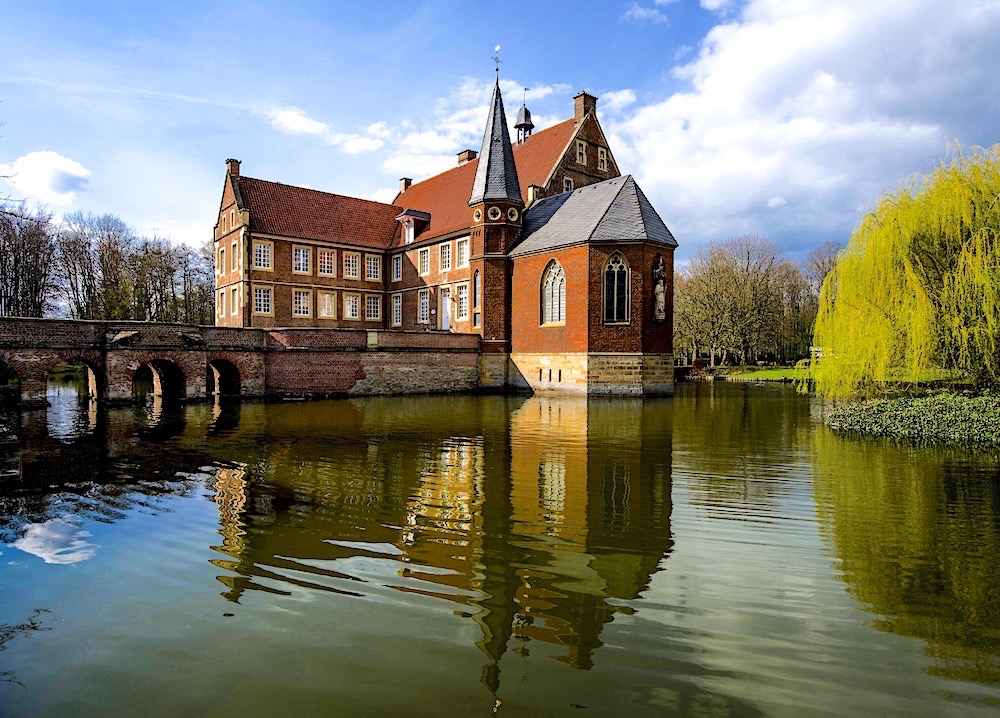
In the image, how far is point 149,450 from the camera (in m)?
11.9

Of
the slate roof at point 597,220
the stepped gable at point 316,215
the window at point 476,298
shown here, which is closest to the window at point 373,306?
the stepped gable at point 316,215

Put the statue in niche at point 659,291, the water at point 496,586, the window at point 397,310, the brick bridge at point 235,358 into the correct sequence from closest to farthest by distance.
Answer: the water at point 496,586
the brick bridge at point 235,358
the statue in niche at point 659,291
the window at point 397,310

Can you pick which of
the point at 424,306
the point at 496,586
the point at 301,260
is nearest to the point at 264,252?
the point at 301,260

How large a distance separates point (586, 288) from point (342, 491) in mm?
20011

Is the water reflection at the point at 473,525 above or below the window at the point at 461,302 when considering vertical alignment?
below

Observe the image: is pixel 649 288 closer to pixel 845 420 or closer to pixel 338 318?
pixel 845 420

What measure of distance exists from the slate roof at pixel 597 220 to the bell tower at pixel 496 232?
856 mm

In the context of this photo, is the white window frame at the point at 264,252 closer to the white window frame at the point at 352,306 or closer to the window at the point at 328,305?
the window at the point at 328,305

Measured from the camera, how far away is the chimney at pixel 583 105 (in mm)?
34062

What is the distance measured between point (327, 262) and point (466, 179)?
9.45m

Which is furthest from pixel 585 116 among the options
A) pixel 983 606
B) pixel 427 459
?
pixel 983 606

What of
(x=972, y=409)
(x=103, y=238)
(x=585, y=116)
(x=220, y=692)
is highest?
(x=585, y=116)

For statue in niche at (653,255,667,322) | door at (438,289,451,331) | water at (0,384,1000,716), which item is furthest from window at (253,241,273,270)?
water at (0,384,1000,716)

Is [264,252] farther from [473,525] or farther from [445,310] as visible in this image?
[473,525]
